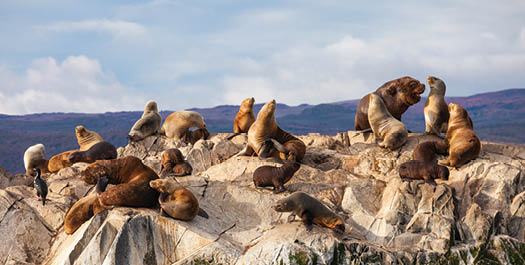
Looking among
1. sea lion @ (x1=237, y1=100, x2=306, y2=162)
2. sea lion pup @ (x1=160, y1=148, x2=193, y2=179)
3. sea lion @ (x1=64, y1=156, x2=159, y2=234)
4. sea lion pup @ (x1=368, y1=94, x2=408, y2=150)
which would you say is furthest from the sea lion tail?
sea lion pup @ (x1=368, y1=94, x2=408, y2=150)

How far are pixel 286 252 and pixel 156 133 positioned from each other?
970 cm

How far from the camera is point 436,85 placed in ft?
54.6

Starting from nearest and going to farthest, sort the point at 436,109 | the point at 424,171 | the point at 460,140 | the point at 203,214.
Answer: the point at 203,214
the point at 424,171
the point at 460,140
the point at 436,109

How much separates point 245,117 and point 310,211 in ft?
24.9

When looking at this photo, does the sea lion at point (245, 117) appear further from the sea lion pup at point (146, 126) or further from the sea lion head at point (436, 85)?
the sea lion head at point (436, 85)

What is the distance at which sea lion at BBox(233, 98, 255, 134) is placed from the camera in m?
18.0

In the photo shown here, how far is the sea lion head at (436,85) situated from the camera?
16.6 m

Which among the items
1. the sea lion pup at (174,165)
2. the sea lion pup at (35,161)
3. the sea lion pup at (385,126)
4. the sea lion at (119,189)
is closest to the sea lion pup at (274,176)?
the sea lion pup at (174,165)

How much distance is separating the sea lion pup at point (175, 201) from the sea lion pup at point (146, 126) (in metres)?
6.99

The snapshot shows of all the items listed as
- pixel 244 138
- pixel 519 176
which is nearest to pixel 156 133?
pixel 244 138

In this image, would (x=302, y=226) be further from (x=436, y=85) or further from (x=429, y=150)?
(x=436, y=85)

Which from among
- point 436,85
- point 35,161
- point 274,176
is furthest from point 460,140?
point 35,161

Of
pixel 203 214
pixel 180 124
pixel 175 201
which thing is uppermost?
pixel 180 124

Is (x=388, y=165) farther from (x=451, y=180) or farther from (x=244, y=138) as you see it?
(x=244, y=138)
